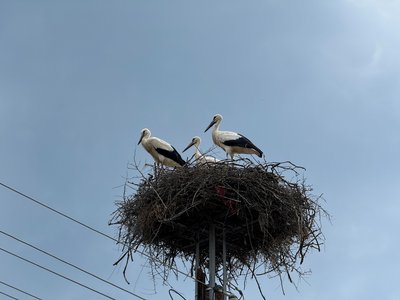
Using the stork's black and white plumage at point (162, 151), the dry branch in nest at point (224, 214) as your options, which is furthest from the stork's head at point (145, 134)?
the dry branch in nest at point (224, 214)

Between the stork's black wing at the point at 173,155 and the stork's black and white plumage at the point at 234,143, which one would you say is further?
the stork's black wing at the point at 173,155

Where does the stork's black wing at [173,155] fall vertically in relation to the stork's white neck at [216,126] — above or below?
below

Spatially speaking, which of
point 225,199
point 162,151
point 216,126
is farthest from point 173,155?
point 225,199

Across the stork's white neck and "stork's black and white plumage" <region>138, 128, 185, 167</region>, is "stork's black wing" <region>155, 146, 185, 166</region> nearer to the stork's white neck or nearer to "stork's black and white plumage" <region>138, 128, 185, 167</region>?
"stork's black and white plumage" <region>138, 128, 185, 167</region>

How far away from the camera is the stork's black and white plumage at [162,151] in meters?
12.5

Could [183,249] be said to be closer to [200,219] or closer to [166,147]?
[200,219]

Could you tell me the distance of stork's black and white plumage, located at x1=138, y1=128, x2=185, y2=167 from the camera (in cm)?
1255

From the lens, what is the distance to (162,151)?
12727 millimetres

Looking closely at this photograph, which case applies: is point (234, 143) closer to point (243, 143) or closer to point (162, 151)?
point (243, 143)

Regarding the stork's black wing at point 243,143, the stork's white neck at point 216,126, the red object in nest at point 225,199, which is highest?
the stork's white neck at point 216,126

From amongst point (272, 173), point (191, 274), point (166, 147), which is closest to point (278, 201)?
point (272, 173)

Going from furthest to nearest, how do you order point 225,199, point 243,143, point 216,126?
point 216,126 → point 243,143 → point 225,199

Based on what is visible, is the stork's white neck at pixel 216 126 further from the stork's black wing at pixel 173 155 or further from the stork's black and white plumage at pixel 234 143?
the stork's black wing at pixel 173 155

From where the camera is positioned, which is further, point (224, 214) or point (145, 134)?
point (145, 134)
